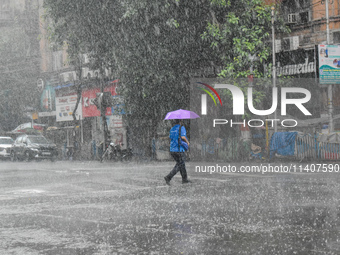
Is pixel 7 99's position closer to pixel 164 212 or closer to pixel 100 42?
pixel 100 42

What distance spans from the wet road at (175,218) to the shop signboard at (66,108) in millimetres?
27426

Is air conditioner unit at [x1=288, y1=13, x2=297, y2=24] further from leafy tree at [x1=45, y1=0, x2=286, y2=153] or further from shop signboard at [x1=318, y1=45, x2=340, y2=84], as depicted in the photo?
shop signboard at [x1=318, y1=45, x2=340, y2=84]

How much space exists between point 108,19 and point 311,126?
13690 millimetres

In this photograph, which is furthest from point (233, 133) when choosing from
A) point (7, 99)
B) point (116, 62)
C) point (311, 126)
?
point (7, 99)

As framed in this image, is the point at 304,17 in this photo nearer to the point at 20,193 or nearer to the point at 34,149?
the point at 34,149

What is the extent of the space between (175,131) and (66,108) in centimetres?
2949

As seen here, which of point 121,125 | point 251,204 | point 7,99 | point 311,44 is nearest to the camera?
point 251,204

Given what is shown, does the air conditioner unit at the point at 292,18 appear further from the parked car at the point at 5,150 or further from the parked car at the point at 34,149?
the parked car at the point at 5,150

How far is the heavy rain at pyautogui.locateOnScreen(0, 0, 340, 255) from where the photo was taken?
6870 mm

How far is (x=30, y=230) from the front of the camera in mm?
7113

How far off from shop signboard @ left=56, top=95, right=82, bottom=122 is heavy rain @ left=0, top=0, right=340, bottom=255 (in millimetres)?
165

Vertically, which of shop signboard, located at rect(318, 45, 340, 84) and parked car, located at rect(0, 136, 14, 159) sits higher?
shop signboard, located at rect(318, 45, 340, 84)

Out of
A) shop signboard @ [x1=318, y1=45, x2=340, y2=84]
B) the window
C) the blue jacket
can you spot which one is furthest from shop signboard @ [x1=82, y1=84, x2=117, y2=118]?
the blue jacket

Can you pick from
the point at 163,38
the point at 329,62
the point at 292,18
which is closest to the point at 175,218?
the point at 163,38
